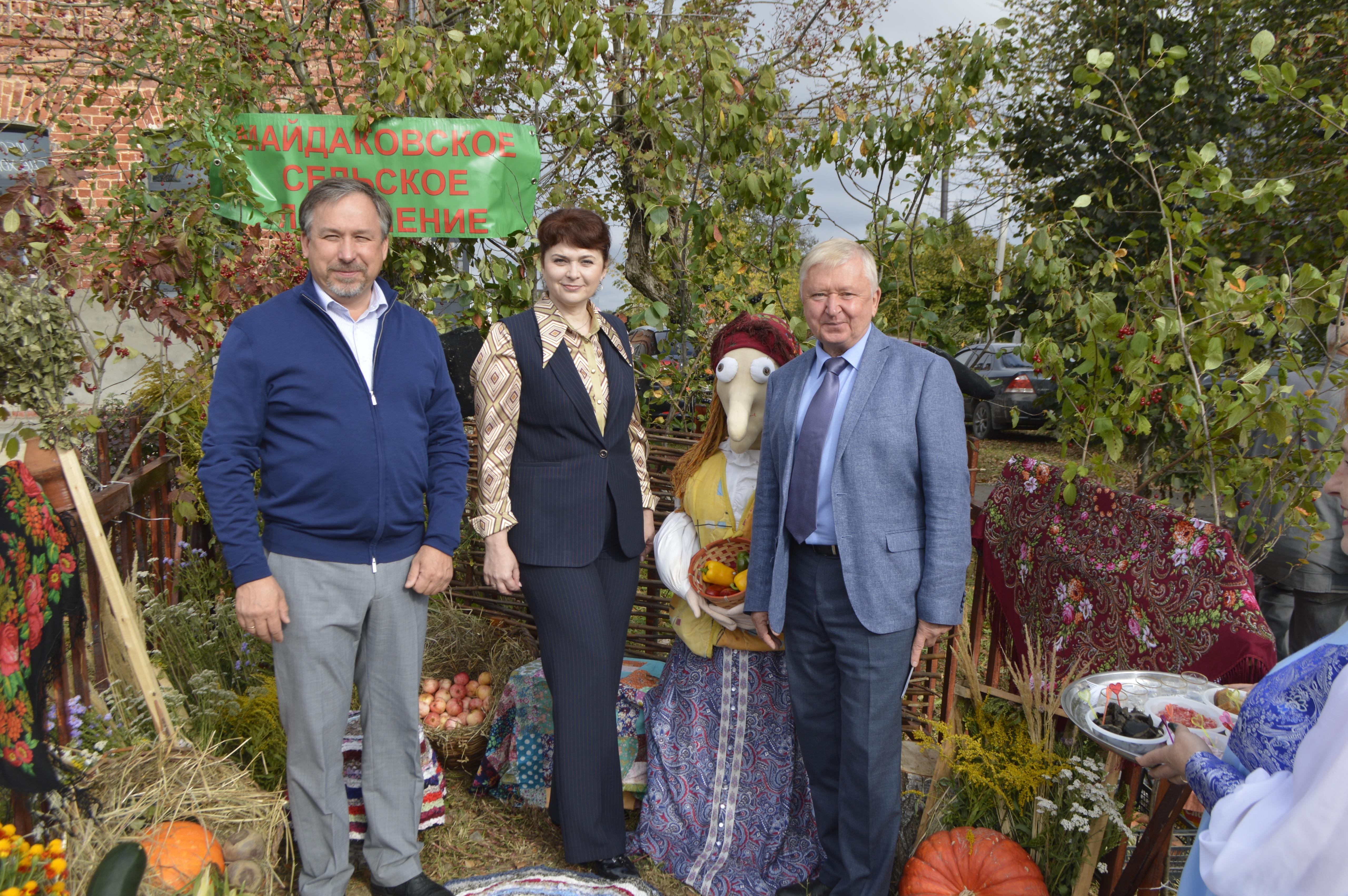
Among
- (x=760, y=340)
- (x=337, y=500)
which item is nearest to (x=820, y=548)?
(x=760, y=340)

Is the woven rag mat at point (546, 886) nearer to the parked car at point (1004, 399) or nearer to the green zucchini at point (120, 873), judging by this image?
the green zucchini at point (120, 873)

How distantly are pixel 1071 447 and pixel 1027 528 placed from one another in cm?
267

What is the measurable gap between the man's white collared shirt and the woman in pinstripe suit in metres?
0.35

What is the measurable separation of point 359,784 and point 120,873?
1.09 m

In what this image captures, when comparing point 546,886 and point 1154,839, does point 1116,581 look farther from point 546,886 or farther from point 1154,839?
point 546,886

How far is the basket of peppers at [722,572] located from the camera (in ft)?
8.83

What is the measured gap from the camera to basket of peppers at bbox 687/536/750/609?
269 centimetres

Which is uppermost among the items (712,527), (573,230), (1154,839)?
(573,230)

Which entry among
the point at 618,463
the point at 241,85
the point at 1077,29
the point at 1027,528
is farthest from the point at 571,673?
the point at 1077,29

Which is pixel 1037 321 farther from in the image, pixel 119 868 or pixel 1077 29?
pixel 1077 29

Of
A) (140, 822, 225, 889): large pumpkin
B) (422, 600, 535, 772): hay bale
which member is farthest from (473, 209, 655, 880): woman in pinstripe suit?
(140, 822, 225, 889): large pumpkin

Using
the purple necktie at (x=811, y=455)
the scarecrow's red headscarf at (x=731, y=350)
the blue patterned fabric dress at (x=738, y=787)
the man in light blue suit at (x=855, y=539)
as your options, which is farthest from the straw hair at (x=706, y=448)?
the blue patterned fabric dress at (x=738, y=787)

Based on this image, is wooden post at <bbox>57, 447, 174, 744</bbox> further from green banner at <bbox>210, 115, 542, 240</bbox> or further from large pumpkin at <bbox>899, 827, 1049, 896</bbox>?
large pumpkin at <bbox>899, 827, 1049, 896</bbox>

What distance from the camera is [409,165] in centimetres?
346
